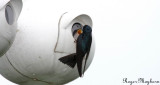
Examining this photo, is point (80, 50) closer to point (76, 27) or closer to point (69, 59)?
point (69, 59)

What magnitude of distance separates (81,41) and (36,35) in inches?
33.7

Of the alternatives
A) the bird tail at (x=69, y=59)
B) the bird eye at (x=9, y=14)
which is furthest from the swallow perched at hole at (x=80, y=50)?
the bird eye at (x=9, y=14)

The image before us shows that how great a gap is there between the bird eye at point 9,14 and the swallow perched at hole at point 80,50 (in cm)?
139

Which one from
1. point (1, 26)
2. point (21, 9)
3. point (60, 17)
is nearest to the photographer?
point (1, 26)

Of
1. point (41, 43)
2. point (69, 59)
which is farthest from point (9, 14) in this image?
point (69, 59)

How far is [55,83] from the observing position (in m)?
11.5

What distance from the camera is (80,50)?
430 inches

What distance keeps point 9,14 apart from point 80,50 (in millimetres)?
1645

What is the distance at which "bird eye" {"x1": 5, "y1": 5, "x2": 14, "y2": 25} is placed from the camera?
9.84 metres

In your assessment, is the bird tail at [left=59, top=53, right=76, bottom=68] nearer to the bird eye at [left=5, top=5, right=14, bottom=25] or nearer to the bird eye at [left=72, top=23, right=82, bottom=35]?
the bird eye at [left=72, top=23, right=82, bottom=35]

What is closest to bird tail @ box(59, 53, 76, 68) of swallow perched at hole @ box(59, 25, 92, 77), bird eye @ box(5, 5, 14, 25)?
swallow perched at hole @ box(59, 25, 92, 77)

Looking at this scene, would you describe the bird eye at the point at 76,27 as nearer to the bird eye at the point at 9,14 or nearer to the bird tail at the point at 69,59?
the bird tail at the point at 69,59

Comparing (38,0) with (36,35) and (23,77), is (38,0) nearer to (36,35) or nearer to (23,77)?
(36,35)

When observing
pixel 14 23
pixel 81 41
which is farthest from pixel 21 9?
pixel 81 41
